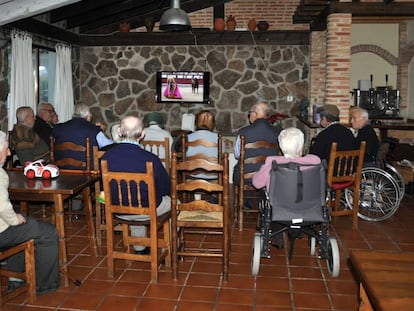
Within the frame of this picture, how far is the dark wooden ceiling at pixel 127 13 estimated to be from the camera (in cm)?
639

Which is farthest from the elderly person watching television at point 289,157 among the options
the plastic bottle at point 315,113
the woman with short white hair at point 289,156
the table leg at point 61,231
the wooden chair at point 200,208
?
the plastic bottle at point 315,113

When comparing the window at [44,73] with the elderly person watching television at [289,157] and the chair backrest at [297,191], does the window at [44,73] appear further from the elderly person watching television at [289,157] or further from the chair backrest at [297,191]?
the chair backrest at [297,191]

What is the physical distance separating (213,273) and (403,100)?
24.5ft

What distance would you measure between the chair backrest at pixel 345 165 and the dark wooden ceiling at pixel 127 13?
8.95ft

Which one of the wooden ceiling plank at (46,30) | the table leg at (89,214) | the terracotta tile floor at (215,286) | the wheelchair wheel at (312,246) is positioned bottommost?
the terracotta tile floor at (215,286)

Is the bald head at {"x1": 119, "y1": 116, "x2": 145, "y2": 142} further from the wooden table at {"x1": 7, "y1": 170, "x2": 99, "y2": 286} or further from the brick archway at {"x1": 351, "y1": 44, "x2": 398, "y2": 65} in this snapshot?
the brick archway at {"x1": 351, "y1": 44, "x2": 398, "y2": 65}

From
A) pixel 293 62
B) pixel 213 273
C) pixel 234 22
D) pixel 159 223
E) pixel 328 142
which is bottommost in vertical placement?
pixel 213 273

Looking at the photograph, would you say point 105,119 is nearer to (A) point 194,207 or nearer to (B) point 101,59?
(B) point 101,59

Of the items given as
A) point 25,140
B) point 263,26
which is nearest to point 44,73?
point 25,140

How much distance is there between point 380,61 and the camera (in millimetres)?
10016

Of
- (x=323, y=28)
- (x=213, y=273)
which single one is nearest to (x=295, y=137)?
(x=213, y=273)

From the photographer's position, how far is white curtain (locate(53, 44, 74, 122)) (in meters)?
7.76

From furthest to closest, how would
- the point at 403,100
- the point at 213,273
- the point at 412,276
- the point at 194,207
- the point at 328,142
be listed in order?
the point at 403,100, the point at 328,142, the point at 213,273, the point at 194,207, the point at 412,276

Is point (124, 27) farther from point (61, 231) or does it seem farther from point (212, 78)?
point (61, 231)
